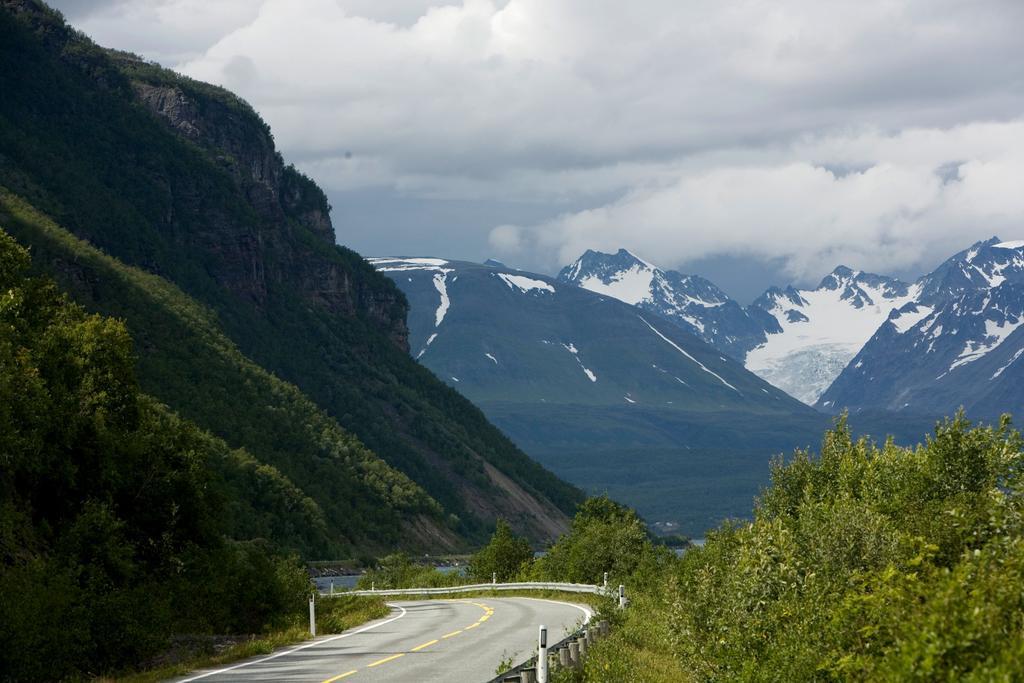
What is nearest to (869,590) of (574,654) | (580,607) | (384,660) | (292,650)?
(574,654)

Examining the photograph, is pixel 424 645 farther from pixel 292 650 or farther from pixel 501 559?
pixel 501 559

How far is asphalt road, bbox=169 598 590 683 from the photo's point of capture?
2634 centimetres

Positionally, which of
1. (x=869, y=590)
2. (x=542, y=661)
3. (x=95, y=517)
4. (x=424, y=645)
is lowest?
(x=424, y=645)

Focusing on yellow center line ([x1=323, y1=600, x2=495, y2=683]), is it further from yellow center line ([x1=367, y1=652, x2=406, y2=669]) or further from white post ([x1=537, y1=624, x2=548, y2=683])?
white post ([x1=537, y1=624, x2=548, y2=683])

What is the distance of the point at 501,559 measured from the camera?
85.1 meters

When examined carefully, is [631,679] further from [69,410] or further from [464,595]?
[464,595]

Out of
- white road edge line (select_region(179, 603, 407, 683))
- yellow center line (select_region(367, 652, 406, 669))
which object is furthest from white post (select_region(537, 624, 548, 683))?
white road edge line (select_region(179, 603, 407, 683))

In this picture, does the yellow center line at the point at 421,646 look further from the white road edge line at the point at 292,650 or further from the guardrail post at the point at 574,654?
the guardrail post at the point at 574,654

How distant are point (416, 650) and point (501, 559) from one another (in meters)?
53.4

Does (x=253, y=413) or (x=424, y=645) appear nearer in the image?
(x=424, y=645)

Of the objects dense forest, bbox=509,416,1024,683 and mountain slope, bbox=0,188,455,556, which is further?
mountain slope, bbox=0,188,455,556

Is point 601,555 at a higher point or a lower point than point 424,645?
lower

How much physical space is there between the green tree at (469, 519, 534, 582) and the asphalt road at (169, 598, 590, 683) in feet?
113

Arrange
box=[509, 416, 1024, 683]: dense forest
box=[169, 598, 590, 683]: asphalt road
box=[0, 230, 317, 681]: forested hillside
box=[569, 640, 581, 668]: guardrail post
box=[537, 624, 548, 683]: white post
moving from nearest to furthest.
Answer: box=[509, 416, 1024, 683]: dense forest
box=[537, 624, 548, 683]: white post
box=[169, 598, 590, 683]: asphalt road
box=[0, 230, 317, 681]: forested hillside
box=[569, 640, 581, 668]: guardrail post
